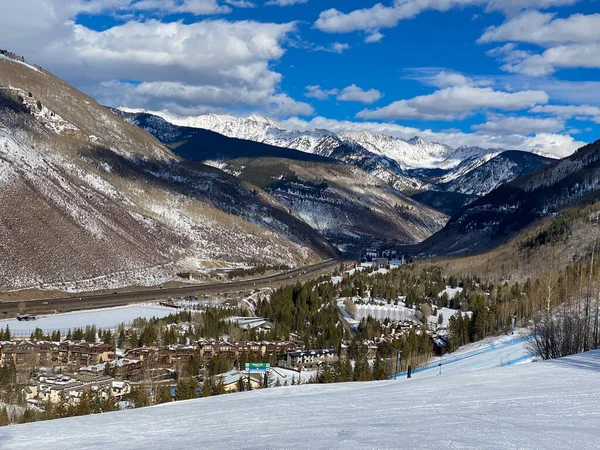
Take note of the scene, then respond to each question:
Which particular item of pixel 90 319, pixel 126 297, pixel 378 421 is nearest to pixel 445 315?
pixel 90 319

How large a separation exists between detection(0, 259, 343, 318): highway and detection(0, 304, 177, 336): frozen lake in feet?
13.3

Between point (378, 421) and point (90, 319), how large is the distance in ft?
266

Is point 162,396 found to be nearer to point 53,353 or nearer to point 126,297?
point 53,353

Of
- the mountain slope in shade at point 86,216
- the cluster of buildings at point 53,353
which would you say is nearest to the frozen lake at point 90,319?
the cluster of buildings at point 53,353

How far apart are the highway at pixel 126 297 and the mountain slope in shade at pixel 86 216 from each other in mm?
6405

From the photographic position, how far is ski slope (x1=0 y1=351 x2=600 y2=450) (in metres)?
10.7

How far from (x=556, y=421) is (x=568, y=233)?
13255cm

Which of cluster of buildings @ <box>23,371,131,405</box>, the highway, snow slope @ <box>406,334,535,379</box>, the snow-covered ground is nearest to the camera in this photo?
cluster of buildings @ <box>23,371,131,405</box>

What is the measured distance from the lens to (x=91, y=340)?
69812mm

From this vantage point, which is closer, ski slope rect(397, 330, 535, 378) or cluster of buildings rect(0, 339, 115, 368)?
A: ski slope rect(397, 330, 535, 378)

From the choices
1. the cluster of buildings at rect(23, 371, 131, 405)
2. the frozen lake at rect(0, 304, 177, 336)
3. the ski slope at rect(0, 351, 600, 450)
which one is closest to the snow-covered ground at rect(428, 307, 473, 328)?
the frozen lake at rect(0, 304, 177, 336)

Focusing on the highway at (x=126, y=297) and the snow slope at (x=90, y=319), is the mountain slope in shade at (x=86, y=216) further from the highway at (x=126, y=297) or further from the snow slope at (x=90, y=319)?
the snow slope at (x=90, y=319)

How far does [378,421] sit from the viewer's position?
13.1m

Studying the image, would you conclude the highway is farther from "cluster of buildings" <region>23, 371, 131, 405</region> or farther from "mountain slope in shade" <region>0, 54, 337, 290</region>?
"cluster of buildings" <region>23, 371, 131, 405</region>
